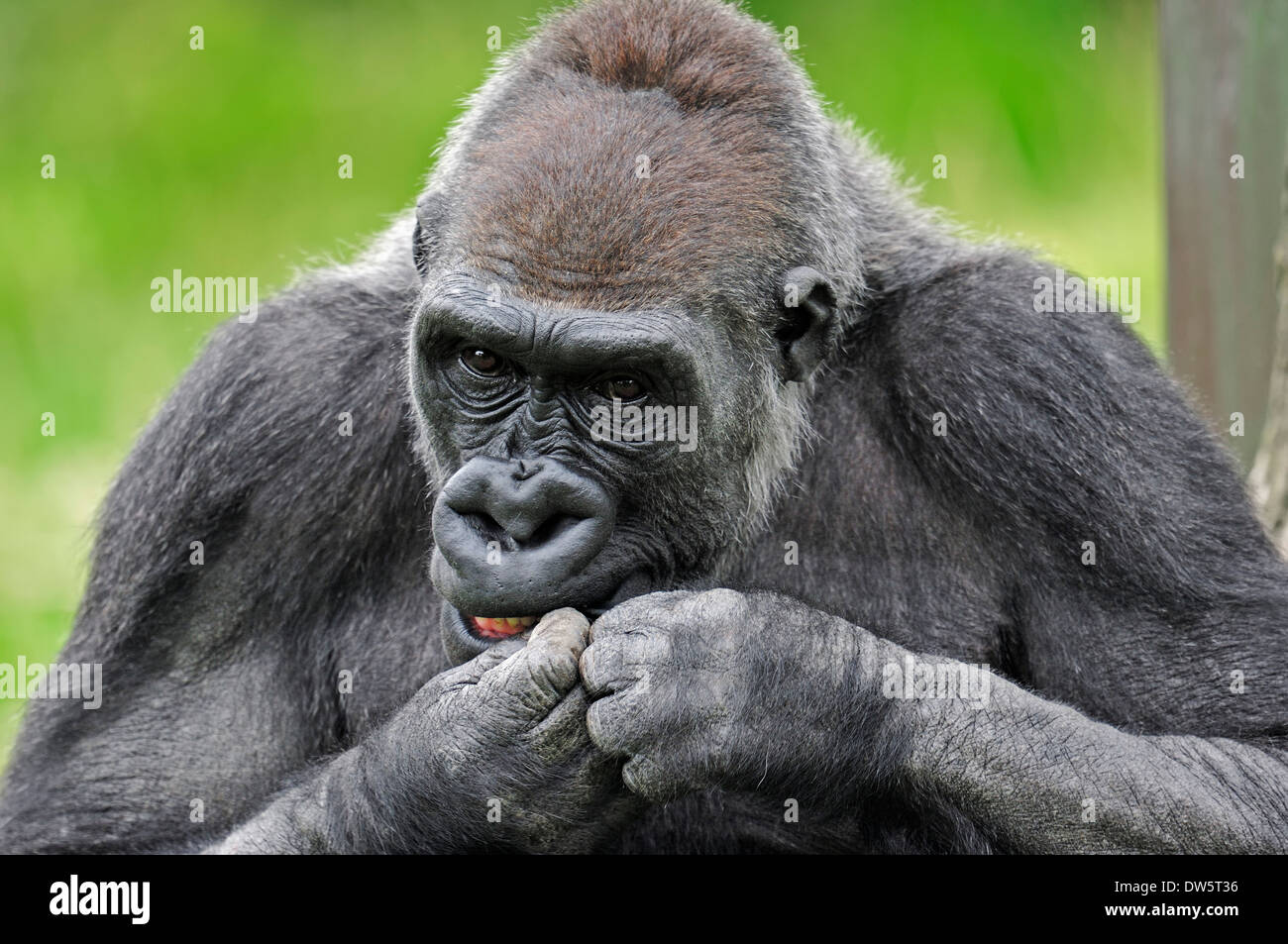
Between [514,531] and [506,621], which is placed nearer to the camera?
→ [514,531]

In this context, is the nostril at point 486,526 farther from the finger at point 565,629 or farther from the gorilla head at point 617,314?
the finger at point 565,629

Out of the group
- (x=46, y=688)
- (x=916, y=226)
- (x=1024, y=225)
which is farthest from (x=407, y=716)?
(x=1024, y=225)

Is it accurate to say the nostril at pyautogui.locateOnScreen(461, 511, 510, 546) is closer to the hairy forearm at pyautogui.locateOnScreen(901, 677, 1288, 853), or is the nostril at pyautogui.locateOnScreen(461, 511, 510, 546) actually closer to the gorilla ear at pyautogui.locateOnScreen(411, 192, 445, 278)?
the gorilla ear at pyautogui.locateOnScreen(411, 192, 445, 278)

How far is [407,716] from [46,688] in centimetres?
166

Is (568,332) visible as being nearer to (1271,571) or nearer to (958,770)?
(958,770)

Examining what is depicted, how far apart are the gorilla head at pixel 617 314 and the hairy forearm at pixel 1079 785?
3.15 ft

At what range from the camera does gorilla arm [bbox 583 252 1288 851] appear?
15.5 ft

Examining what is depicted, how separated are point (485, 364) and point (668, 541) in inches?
31.5

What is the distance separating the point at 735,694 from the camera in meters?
4.74

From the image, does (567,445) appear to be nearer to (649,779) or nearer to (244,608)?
(649,779)
